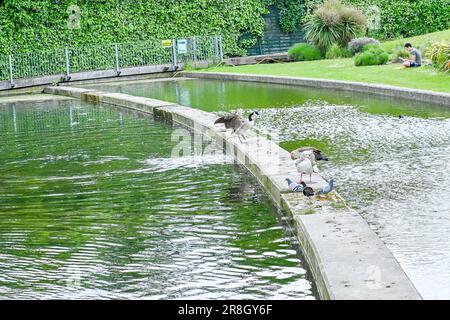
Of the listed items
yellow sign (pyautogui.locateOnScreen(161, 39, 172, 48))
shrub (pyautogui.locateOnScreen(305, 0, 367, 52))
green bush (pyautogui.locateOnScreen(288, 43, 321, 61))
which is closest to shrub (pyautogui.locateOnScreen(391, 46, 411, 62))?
shrub (pyautogui.locateOnScreen(305, 0, 367, 52))

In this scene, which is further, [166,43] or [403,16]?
[403,16]

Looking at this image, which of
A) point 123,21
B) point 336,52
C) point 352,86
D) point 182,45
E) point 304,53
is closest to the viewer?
point 352,86

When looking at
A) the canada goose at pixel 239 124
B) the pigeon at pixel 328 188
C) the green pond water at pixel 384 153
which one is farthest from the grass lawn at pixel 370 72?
the pigeon at pixel 328 188

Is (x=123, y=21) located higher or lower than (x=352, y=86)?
higher

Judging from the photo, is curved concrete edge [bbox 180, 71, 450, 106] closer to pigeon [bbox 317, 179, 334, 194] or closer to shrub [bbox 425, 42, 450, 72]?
shrub [bbox 425, 42, 450, 72]

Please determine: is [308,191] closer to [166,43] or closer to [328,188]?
[328,188]

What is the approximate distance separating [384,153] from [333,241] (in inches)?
210

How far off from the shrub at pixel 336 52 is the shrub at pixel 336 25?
1.63 ft

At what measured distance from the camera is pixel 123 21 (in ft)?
120

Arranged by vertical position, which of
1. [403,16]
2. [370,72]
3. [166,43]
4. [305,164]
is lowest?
[370,72]

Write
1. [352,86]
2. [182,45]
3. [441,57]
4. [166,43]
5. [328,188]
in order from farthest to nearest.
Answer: [182,45] → [166,43] → [441,57] → [352,86] → [328,188]

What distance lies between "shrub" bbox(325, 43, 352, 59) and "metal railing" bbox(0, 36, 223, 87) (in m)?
5.39

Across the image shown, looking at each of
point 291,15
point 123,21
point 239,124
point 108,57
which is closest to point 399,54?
point 108,57

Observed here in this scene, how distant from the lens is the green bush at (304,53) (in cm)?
3447
